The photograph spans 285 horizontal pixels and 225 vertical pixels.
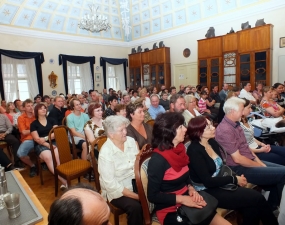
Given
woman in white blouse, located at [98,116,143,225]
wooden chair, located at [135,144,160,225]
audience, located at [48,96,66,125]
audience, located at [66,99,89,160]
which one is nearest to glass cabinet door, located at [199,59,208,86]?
audience, located at [48,96,66,125]

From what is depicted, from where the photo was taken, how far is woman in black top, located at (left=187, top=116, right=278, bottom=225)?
1.84m

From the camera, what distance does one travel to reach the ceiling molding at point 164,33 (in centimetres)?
728

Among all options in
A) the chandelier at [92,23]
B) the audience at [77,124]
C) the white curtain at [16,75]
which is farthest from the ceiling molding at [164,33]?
the audience at [77,124]

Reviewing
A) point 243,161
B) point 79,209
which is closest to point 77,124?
point 243,161

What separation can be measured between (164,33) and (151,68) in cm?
174

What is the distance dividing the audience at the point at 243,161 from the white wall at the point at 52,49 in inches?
345

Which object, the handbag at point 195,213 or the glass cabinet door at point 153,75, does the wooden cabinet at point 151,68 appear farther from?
the handbag at point 195,213

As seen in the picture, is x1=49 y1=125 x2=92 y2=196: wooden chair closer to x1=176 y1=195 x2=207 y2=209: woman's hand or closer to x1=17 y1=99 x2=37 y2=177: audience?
x1=17 y1=99 x2=37 y2=177: audience

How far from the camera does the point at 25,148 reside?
3.69m

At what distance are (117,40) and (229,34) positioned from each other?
599 centimetres

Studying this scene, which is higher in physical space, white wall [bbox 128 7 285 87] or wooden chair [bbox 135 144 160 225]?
white wall [bbox 128 7 285 87]

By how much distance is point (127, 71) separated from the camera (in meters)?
12.1

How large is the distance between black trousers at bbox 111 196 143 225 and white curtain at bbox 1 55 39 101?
8547 millimetres

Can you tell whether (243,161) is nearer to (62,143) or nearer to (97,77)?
(62,143)
